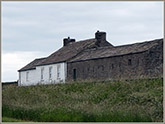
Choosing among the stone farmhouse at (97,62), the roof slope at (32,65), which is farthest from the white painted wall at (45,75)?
the roof slope at (32,65)

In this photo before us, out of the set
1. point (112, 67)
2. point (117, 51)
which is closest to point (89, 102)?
point (112, 67)

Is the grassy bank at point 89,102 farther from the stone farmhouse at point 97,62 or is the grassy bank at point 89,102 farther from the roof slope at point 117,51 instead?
the roof slope at point 117,51

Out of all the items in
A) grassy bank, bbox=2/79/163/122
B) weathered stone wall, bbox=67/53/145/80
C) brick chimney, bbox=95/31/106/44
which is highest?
brick chimney, bbox=95/31/106/44

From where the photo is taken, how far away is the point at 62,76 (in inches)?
1938

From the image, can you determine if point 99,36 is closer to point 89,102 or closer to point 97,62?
point 97,62

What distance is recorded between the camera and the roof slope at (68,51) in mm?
51256

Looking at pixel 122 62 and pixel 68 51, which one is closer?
pixel 122 62

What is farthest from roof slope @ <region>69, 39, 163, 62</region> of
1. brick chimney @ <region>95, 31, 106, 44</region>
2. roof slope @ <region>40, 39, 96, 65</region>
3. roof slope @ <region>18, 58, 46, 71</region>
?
roof slope @ <region>18, 58, 46, 71</region>

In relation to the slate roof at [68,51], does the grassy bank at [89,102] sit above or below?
below

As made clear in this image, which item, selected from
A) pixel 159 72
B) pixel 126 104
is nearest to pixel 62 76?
pixel 159 72

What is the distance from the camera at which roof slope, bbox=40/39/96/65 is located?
5126 cm

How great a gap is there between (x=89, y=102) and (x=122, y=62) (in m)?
16.4

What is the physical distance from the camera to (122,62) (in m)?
40.6

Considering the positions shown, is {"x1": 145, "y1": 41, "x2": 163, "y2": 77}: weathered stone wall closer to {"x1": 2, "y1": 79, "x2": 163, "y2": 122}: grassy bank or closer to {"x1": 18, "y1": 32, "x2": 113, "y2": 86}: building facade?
{"x1": 2, "y1": 79, "x2": 163, "y2": 122}: grassy bank
